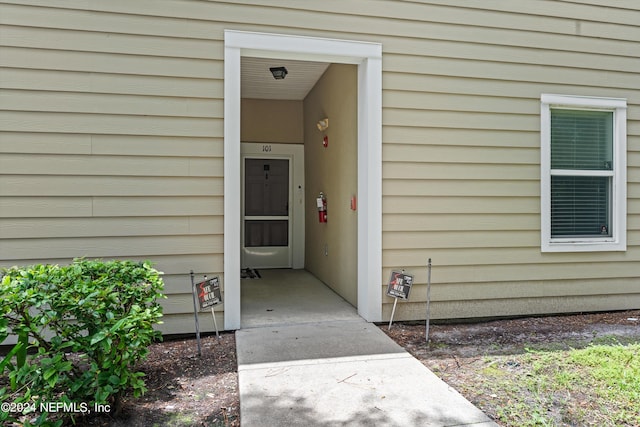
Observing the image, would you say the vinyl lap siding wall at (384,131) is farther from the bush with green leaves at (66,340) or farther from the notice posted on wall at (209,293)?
the bush with green leaves at (66,340)

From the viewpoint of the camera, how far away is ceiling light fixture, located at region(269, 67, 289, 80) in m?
5.14

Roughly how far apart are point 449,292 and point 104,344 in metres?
3.00

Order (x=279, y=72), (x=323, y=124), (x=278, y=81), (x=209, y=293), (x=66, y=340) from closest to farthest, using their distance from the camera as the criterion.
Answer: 1. (x=66, y=340)
2. (x=209, y=293)
3. (x=279, y=72)
4. (x=323, y=124)
5. (x=278, y=81)

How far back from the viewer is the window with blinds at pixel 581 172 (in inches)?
172

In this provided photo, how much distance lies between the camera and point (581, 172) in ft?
14.5

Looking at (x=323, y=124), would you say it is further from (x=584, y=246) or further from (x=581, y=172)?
(x=584, y=246)

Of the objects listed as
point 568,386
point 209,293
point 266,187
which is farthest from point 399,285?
point 266,187

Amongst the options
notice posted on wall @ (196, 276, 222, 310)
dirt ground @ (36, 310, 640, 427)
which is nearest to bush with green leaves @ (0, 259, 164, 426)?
dirt ground @ (36, 310, 640, 427)

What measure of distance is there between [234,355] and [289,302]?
1473mm

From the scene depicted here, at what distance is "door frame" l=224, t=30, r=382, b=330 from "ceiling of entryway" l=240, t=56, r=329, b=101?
103 cm

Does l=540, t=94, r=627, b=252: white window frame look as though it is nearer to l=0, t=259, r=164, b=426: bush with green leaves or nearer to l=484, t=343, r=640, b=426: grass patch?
l=484, t=343, r=640, b=426: grass patch

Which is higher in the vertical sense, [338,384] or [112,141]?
[112,141]

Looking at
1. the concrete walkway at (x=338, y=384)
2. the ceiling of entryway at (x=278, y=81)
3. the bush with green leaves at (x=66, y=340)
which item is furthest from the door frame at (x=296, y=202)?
the bush with green leaves at (x=66, y=340)

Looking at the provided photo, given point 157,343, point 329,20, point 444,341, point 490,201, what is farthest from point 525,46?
point 157,343
